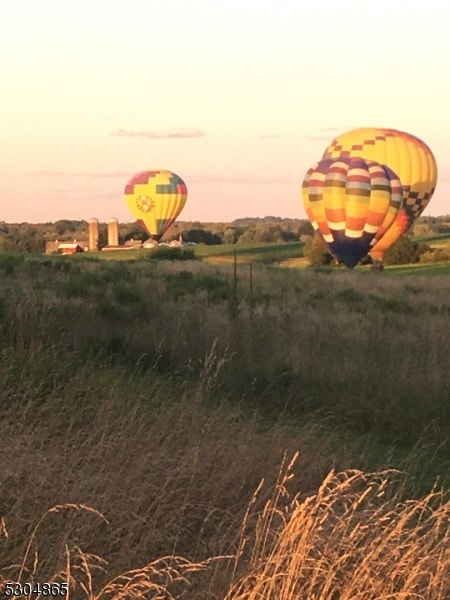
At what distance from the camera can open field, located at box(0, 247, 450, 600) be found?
3705 mm

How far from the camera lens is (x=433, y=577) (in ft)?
12.1

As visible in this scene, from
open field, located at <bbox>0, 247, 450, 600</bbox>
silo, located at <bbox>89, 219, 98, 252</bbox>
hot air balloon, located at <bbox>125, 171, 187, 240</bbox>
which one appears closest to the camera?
open field, located at <bbox>0, 247, 450, 600</bbox>

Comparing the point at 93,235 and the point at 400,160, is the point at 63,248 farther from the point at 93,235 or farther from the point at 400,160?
the point at 400,160

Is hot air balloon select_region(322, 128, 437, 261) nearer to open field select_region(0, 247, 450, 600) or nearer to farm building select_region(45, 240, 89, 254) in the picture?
farm building select_region(45, 240, 89, 254)

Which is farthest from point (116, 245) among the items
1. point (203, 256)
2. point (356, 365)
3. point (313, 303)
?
point (356, 365)

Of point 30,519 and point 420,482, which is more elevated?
point 30,519

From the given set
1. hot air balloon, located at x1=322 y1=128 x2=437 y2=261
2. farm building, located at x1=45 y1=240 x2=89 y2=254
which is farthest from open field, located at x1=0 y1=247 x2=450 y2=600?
farm building, located at x1=45 y1=240 x2=89 y2=254

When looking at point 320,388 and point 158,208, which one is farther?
point 158,208

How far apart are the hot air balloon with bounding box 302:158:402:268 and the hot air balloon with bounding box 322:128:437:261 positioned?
5.61 meters

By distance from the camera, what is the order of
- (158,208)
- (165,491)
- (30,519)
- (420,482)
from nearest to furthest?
(30,519), (165,491), (420,482), (158,208)

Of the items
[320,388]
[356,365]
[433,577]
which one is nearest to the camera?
[433,577]

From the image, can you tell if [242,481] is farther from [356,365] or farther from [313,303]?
[313,303]

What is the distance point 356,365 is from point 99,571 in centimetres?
602

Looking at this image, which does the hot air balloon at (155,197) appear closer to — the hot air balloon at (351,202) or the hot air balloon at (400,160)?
the hot air balloon at (400,160)
